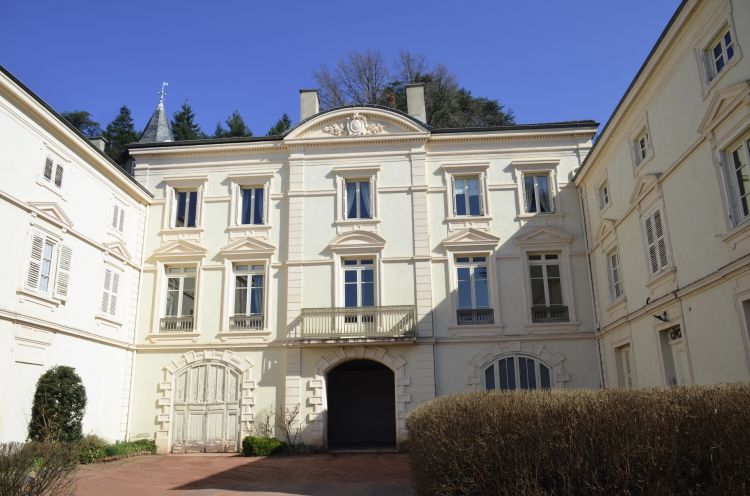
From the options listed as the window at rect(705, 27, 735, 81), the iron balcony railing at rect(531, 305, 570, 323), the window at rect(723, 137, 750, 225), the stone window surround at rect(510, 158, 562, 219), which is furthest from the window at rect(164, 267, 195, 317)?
the window at rect(705, 27, 735, 81)

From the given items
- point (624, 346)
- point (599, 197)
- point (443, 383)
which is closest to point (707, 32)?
point (599, 197)

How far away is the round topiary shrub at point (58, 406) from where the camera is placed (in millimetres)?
14680

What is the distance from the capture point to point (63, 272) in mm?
16109

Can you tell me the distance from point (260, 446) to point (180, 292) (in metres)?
5.76

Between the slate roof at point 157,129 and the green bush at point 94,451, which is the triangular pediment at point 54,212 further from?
the slate roof at point 157,129

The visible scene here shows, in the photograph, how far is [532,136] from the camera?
68.5 ft

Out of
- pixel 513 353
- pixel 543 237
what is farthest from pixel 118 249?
pixel 543 237

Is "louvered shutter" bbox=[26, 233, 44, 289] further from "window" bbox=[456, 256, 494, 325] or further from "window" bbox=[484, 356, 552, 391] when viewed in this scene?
"window" bbox=[484, 356, 552, 391]

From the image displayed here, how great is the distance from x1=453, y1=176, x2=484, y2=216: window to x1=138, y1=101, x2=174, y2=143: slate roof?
1118 cm

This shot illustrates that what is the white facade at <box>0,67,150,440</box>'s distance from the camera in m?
14.2

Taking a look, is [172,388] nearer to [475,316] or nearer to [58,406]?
[58,406]

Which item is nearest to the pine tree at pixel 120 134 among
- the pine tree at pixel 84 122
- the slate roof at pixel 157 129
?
the pine tree at pixel 84 122

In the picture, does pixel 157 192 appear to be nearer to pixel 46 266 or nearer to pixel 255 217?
pixel 255 217

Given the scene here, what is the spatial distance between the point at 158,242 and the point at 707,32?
16745 millimetres
